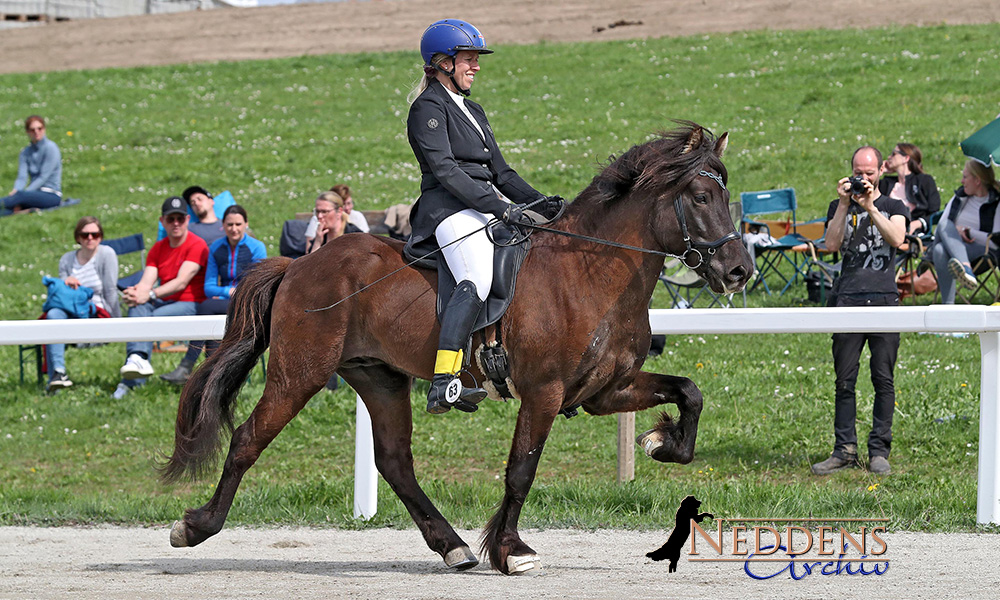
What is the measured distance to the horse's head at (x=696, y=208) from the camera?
5590 mm

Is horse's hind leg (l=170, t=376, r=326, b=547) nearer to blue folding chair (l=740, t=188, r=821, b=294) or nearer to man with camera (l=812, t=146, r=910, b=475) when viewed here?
man with camera (l=812, t=146, r=910, b=475)

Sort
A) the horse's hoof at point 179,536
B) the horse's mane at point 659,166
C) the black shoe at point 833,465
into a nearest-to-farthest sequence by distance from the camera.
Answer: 1. the horse's mane at point 659,166
2. the horse's hoof at point 179,536
3. the black shoe at point 833,465

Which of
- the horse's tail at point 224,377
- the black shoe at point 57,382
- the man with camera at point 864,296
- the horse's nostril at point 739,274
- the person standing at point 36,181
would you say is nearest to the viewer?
the horse's nostril at point 739,274

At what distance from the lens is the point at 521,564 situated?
5.75 m

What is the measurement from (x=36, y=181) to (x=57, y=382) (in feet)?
32.6

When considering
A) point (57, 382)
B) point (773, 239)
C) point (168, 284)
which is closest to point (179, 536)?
point (168, 284)

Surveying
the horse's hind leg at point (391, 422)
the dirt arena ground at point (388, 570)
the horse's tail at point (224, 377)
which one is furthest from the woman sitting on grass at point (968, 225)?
the horse's tail at point (224, 377)

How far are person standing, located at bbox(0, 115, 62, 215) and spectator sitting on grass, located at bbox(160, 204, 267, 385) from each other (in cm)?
975

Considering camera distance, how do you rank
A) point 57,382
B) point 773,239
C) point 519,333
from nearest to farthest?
point 519,333, point 57,382, point 773,239

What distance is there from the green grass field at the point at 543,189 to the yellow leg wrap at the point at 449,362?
179 centimetres

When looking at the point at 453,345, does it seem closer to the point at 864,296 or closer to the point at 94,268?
the point at 864,296

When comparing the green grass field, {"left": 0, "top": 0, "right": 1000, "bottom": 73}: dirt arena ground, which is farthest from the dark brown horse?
{"left": 0, "top": 0, "right": 1000, "bottom": 73}: dirt arena ground

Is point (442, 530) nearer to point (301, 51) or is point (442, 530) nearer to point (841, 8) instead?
point (841, 8)

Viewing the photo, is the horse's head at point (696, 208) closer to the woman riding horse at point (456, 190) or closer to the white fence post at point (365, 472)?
the woman riding horse at point (456, 190)
